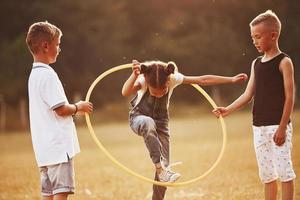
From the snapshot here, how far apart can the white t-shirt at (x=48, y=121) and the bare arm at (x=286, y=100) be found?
156 cm

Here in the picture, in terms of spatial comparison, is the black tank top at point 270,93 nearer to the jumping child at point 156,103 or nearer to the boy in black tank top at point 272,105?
the boy in black tank top at point 272,105

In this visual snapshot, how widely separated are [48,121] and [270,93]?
1.71m

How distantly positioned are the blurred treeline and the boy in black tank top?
1501 cm

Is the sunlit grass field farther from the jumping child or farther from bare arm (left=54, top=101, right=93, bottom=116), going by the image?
bare arm (left=54, top=101, right=93, bottom=116)

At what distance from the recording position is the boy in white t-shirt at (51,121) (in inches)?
178

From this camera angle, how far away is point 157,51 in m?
25.2

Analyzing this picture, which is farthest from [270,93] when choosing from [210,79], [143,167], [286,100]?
[143,167]

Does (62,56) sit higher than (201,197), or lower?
higher

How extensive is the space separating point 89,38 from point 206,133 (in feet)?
31.4

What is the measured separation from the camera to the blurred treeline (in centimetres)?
2238

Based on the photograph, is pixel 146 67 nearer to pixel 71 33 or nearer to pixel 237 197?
pixel 237 197

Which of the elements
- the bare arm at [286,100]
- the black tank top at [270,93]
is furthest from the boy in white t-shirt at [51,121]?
the bare arm at [286,100]

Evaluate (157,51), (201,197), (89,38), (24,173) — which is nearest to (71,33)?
(89,38)

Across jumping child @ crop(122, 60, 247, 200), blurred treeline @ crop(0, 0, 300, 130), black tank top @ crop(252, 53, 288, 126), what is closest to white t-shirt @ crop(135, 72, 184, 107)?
jumping child @ crop(122, 60, 247, 200)
